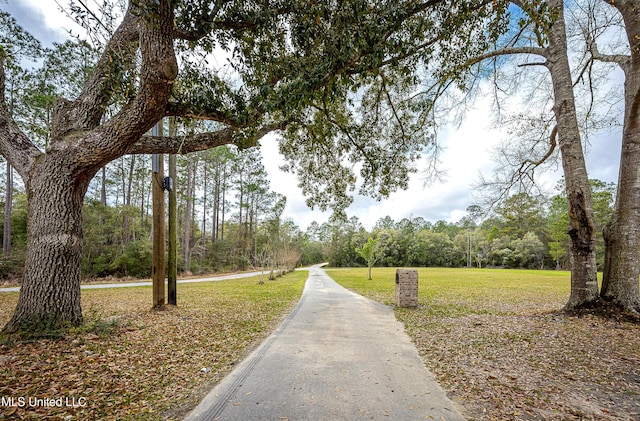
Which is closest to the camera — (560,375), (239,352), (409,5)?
(560,375)

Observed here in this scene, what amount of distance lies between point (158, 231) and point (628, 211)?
35.5 ft

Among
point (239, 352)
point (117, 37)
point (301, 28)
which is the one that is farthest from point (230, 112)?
point (239, 352)

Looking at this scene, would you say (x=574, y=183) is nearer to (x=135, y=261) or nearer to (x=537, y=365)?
(x=537, y=365)

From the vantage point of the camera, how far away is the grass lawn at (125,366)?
8.31 feet

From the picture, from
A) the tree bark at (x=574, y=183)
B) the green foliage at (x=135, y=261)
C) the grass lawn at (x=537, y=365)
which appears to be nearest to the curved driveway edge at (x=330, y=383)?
the grass lawn at (x=537, y=365)

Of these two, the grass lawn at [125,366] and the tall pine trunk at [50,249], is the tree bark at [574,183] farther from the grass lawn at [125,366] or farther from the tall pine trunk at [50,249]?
the tall pine trunk at [50,249]

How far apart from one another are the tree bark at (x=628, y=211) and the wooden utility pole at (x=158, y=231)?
1040 centimetres

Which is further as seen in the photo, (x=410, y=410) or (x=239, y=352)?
(x=239, y=352)

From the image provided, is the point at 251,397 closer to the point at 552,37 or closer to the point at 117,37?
the point at 117,37

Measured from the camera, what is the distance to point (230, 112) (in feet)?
15.4

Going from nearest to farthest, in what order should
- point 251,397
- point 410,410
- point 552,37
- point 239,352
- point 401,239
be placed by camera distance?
1. point 410,410
2. point 251,397
3. point 239,352
4. point 552,37
5. point 401,239

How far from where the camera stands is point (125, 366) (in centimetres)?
342

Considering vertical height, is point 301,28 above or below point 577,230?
above

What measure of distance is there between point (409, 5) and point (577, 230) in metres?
6.12
